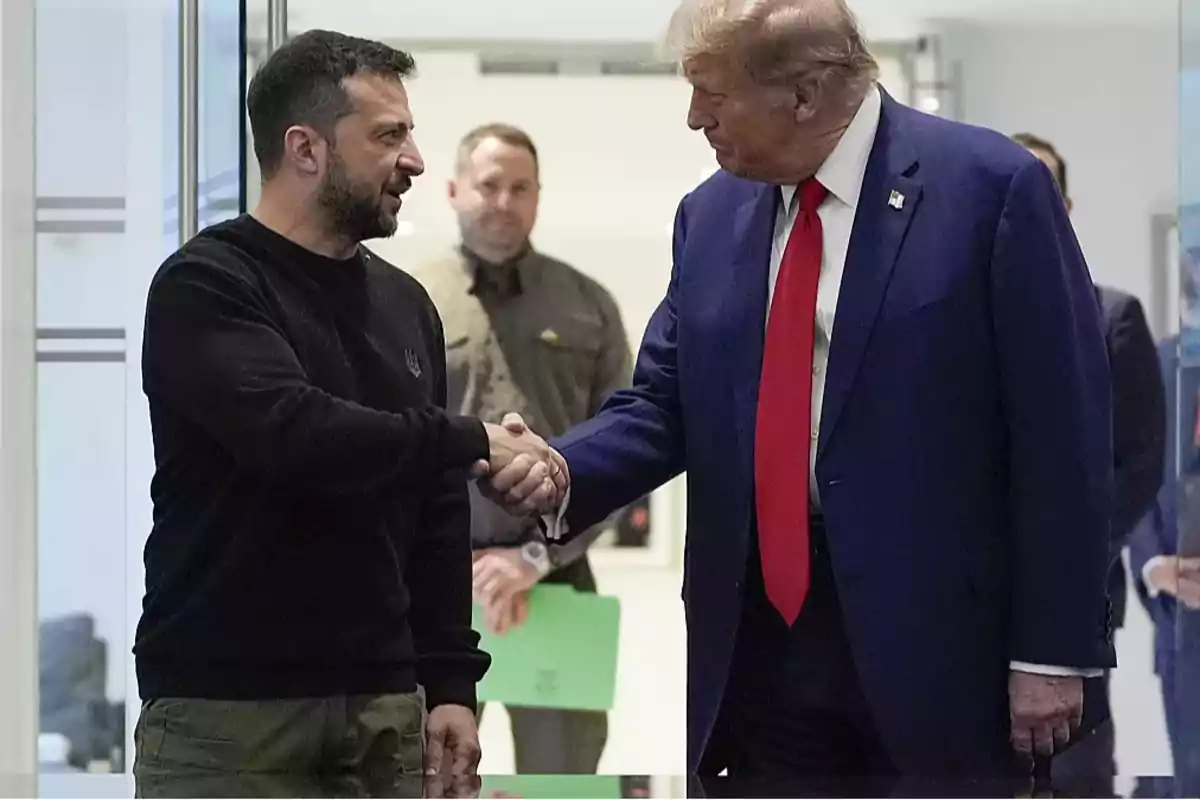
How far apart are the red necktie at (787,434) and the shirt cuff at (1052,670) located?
23cm

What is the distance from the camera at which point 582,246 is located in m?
3.95

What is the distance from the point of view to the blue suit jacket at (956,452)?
5.61 ft

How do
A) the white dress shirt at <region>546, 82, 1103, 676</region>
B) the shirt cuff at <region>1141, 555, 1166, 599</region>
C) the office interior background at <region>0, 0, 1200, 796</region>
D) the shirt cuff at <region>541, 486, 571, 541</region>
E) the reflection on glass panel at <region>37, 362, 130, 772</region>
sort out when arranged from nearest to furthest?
the white dress shirt at <region>546, 82, 1103, 676</region> < the shirt cuff at <region>541, 486, 571, 541</region> < the office interior background at <region>0, 0, 1200, 796</region> < the reflection on glass panel at <region>37, 362, 130, 772</region> < the shirt cuff at <region>1141, 555, 1166, 599</region>

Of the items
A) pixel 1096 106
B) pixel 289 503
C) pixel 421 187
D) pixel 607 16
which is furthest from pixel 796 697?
pixel 1096 106

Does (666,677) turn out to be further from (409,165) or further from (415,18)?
(409,165)

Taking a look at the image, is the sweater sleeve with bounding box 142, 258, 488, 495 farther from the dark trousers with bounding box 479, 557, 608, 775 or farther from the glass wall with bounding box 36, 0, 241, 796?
the dark trousers with bounding box 479, 557, 608, 775

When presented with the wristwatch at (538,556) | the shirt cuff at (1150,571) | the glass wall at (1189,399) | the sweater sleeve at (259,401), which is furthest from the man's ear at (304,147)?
the shirt cuff at (1150,571)

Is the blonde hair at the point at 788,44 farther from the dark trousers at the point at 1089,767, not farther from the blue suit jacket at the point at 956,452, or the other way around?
the dark trousers at the point at 1089,767

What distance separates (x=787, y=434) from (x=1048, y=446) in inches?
Answer: 10.6

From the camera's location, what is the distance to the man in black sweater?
157 centimetres

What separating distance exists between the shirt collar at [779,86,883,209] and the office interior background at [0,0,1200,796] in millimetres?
673

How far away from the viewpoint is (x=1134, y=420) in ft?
9.75

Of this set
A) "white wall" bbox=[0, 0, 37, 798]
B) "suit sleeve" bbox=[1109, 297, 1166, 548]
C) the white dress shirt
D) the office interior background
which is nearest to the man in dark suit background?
"suit sleeve" bbox=[1109, 297, 1166, 548]

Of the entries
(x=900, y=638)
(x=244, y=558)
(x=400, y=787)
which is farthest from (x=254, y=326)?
(x=900, y=638)
